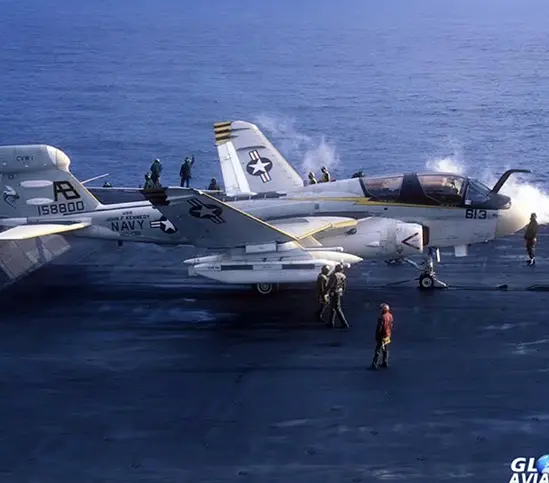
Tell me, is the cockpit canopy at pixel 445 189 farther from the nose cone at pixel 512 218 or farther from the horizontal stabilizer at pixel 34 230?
the horizontal stabilizer at pixel 34 230

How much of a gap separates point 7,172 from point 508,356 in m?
14.8

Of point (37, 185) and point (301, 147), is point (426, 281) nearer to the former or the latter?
point (37, 185)

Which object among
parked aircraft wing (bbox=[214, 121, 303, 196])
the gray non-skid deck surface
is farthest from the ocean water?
the gray non-skid deck surface

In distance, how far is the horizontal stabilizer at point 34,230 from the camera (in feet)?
93.6

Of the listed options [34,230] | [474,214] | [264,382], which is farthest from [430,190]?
[34,230]

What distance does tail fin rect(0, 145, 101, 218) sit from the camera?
2988 centimetres

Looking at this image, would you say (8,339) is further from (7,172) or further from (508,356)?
(508,356)

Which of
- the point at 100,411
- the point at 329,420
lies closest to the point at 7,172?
the point at 100,411

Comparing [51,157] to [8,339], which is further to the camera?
[51,157]

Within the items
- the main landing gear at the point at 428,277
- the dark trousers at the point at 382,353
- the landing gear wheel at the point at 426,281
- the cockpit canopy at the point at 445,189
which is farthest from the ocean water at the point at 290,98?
the dark trousers at the point at 382,353

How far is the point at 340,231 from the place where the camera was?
95.3 ft

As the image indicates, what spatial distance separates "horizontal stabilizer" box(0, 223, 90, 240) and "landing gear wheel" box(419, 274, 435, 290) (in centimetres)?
951

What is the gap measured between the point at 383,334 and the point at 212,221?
7.09 meters

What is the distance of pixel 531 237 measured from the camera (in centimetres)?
3150
